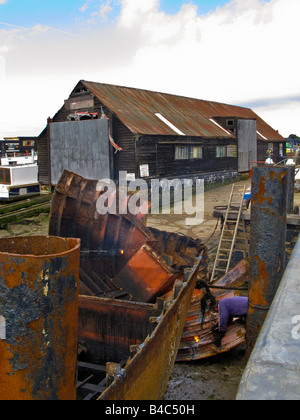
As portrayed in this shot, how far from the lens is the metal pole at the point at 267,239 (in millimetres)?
4840

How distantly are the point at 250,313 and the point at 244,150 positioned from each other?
24603mm

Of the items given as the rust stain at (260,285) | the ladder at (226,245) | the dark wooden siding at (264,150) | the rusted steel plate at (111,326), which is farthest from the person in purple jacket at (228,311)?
the dark wooden siding at (264,150)

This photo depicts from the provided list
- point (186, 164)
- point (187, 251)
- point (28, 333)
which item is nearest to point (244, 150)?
point (186, 164)

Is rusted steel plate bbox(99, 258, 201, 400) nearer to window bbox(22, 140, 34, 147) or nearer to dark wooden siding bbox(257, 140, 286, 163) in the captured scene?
dark wooden siding bbox(257, 140, 286, 163)

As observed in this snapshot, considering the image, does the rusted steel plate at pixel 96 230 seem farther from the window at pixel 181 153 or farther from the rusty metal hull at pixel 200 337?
the window at pixel 181 153

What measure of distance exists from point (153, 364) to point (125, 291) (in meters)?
2.80

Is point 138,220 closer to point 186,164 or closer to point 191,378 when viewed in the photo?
point 191,378

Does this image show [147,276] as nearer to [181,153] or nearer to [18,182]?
[181,153]

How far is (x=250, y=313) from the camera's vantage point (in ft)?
16.3

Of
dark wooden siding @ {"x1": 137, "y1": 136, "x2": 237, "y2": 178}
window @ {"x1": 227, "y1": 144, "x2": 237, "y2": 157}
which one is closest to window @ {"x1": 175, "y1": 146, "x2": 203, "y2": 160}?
dark wooden siding @ {"x1": 137, "y1": 136, "x2": 237, "y2": 178}

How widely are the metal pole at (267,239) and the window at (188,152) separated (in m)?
15.5

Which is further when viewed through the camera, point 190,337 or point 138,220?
point 138,220

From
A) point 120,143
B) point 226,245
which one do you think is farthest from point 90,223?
point 120,143

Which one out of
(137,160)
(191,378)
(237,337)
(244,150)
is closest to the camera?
(191,378)
